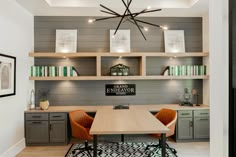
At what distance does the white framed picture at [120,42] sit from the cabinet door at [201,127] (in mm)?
2240

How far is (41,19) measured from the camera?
521cm

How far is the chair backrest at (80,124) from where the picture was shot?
3881 millimetres

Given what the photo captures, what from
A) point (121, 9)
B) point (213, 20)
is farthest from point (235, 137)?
point (121, 9)

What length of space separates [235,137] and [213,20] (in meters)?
0.36

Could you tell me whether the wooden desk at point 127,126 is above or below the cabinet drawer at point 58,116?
above

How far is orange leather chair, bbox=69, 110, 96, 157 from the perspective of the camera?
12.7ft

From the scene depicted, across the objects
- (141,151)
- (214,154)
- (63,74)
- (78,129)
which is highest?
(63,74)

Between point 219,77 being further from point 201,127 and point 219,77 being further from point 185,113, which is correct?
point 201,127

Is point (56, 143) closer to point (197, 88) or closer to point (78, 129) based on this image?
point (78, 129)

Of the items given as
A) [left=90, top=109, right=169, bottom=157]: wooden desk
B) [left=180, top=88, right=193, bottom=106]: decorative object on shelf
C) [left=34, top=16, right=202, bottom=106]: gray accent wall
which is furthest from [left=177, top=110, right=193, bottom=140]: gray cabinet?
[left=90, top=109, right=169, bottom=157]: wooden desk

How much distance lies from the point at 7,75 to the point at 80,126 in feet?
5.01

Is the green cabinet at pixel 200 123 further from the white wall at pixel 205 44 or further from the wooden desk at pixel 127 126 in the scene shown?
the wooden desk at pixel 127 126

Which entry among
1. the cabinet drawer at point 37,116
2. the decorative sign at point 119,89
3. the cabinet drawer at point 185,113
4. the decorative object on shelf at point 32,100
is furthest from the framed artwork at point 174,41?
the decorative object on shelf at point 32,100

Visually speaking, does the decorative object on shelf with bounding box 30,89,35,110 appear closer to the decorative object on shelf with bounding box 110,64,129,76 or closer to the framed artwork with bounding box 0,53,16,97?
the framed artwork with bounding box 0,53,16,97
